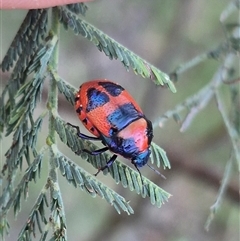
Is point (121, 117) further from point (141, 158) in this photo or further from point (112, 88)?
Answer: point (141, 158)

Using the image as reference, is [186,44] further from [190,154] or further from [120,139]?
[120,139]

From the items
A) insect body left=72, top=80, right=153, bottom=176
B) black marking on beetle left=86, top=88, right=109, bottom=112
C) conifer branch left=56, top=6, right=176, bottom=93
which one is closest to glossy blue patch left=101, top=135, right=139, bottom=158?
insect body left=72, top=80, right=153, bottom=176

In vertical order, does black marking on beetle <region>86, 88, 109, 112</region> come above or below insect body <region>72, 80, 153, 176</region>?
above

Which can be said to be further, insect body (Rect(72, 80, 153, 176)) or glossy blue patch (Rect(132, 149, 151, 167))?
glossy blue patch (Rect(132, 149, 151, 167))

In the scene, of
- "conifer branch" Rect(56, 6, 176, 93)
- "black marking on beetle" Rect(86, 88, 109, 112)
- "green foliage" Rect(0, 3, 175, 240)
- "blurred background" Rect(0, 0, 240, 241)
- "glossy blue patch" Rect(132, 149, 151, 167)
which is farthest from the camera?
"blurred background" Rect(0, 0, 240, 241)

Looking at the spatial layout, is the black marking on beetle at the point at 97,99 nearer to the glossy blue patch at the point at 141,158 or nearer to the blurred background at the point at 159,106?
the glossy blue patch at the point at 141,158

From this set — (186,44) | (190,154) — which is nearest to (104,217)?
(190,154)

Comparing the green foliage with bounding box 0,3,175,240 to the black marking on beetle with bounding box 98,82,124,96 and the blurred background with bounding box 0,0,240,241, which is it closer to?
the black marking on beetle with bounding box 98,82,124,96

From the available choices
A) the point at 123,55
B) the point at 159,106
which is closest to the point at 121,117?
the point at 123,55
